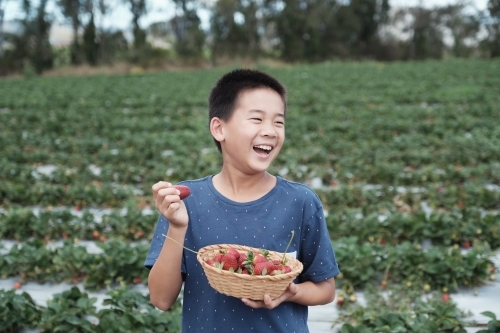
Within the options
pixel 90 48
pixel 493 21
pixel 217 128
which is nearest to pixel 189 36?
pixel 90 48

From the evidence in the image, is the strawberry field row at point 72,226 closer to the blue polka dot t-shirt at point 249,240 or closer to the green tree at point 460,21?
the blue polka dot t-shirt at point 249,240

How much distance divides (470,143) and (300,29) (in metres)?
32.9

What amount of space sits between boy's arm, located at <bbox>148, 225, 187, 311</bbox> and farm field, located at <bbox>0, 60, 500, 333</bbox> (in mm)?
1198

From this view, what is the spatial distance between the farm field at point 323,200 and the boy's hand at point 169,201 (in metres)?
1.44

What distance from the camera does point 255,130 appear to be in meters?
1.70

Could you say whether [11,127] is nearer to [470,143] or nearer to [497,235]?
[470,143]

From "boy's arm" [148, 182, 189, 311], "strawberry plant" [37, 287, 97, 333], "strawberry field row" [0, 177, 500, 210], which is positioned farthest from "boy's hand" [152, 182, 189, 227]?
"strawberry field row" [0, 177, 500, 210]

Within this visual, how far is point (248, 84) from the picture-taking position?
69.6 inches

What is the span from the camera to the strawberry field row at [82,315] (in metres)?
2.85

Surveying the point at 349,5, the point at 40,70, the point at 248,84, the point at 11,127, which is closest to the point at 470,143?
the point at 248,84

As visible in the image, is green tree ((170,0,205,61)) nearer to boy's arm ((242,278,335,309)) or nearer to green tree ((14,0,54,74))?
green tree ((14,0,54,74))

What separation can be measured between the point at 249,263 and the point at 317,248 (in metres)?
0.27

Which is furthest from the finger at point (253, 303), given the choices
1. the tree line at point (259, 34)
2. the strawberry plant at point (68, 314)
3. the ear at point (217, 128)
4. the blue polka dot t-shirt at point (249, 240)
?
the tree line at point (259, 34)

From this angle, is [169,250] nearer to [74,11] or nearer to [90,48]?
[90,48]
